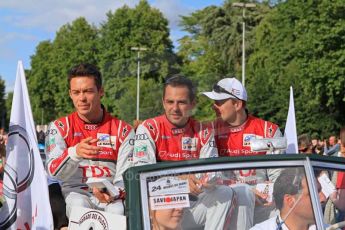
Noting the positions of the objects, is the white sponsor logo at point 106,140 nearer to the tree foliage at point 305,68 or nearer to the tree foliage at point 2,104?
the tree foliage at point 305,68

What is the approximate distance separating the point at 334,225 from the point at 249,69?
50866 mm

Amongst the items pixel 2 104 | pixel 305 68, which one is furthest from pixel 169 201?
pixel 2 104

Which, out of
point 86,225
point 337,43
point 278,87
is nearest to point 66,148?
point 86,225

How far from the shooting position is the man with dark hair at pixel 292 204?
13.0 feet

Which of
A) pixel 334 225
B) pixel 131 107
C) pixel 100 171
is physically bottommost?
pixel 334 225

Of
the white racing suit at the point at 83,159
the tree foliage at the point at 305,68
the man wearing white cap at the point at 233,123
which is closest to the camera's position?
the white racing suit at the point at 83,159

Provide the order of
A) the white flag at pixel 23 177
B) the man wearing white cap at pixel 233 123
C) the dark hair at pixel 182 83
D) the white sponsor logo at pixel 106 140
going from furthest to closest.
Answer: the man wearing white cap at pixel 233 123 < the white sponsor logo at pixel 106 140 < the dark hair at pixel 182 83 < the white flag at pixel 23 177

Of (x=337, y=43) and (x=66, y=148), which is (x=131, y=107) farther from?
(x=337, y=43)

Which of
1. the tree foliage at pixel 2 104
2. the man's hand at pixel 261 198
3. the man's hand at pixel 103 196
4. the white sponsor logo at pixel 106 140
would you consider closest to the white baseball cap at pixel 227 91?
the white sponsor logo at pixel 106 140

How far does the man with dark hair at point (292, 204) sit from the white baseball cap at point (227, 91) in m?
2.29

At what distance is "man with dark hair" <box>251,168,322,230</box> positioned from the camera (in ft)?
13.0

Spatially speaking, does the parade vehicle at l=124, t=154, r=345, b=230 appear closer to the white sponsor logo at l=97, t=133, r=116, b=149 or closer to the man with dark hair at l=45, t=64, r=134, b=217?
the man with dark hair at l=45, t=64, r=134, b=217

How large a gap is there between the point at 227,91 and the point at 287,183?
240cm

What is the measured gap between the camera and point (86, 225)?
4.86 meters
